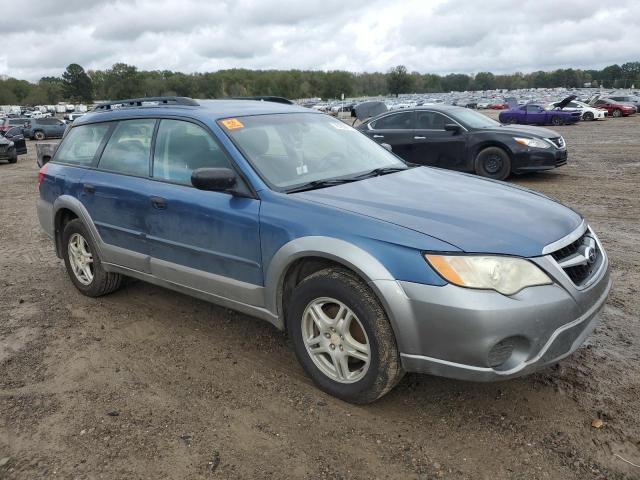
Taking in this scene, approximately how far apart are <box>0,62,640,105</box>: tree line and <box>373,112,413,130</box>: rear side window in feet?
335

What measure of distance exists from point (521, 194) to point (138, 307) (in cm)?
329

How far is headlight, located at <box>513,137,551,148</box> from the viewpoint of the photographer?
1045cm

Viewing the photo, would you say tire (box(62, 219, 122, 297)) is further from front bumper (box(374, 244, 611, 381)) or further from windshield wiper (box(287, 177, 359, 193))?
front bumper (box(374, 244, 611, 381))

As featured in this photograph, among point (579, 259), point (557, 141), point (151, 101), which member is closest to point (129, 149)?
point (151, 101)

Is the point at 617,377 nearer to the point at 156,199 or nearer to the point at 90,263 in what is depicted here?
the point at 156,199

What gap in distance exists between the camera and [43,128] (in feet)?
109

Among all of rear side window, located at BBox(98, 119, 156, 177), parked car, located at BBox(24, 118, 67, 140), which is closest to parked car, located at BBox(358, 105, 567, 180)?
rear side window, located at BBox(98, 119, 156, 177)

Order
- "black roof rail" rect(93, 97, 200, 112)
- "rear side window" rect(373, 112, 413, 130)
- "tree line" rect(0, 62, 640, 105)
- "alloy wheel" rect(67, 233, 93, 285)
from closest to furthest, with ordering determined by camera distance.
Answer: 1. "black roof rail" rect(93, 97, 200, 112)
2. "alloy wheel" rect(67, 233, 93, 285)
3. "rear side window" rect(373, 112, 413, 130)
4. "tree line" rect(0, 62, 640, 105)

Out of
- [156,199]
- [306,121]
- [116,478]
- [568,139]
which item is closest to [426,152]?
[306,121]

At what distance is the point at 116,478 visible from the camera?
2629 millimetres

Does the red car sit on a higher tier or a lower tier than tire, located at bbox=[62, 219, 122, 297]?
lower

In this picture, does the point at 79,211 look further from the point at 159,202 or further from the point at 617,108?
the point at 617,108

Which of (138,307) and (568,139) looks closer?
(138,307)

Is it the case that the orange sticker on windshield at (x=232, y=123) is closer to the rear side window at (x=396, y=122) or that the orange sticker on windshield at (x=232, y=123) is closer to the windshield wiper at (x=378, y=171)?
the windshield wiper at (x=378, y=171)
